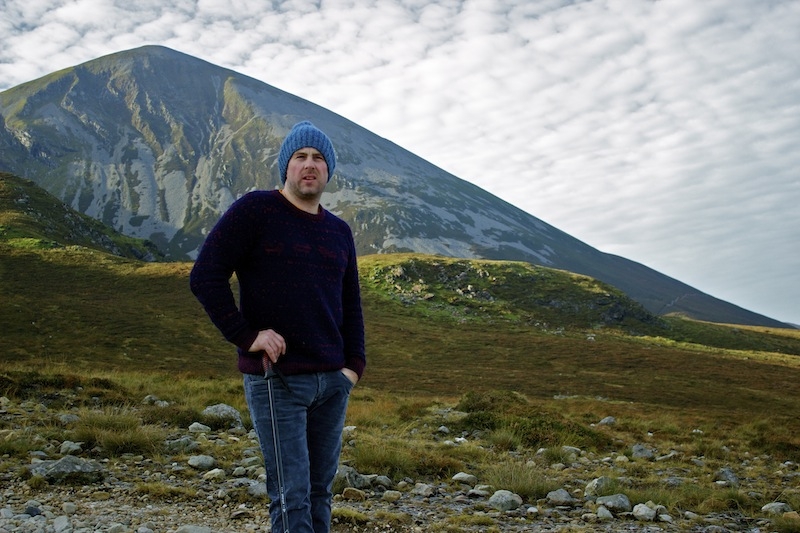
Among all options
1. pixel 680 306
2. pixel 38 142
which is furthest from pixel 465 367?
pixel 38 142

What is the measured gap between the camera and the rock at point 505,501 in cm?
665

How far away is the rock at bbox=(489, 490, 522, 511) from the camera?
665cm

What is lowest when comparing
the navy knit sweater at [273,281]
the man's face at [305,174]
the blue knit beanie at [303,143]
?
the navy knit sweater at [273,281]

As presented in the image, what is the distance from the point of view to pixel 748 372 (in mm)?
40781

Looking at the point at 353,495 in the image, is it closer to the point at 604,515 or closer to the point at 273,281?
the point at 604,515

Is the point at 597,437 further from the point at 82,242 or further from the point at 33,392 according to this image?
the point at 82,242

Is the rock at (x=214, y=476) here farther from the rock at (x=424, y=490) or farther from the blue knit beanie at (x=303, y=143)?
the blue knit beanie at (x=303, y=143)

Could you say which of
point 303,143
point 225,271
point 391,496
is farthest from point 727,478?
point 225,271

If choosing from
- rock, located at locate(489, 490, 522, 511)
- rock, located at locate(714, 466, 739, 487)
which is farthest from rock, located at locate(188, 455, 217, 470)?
rock, located at locate(714, 466, 739, 487)

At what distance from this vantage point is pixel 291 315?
11.5 feet

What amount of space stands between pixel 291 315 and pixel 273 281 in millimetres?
257

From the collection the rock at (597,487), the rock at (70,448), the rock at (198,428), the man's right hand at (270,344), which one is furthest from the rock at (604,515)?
the rock at (70,448)

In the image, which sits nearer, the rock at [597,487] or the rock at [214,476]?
the rock at [214,476]

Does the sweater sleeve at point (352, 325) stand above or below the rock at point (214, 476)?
above
